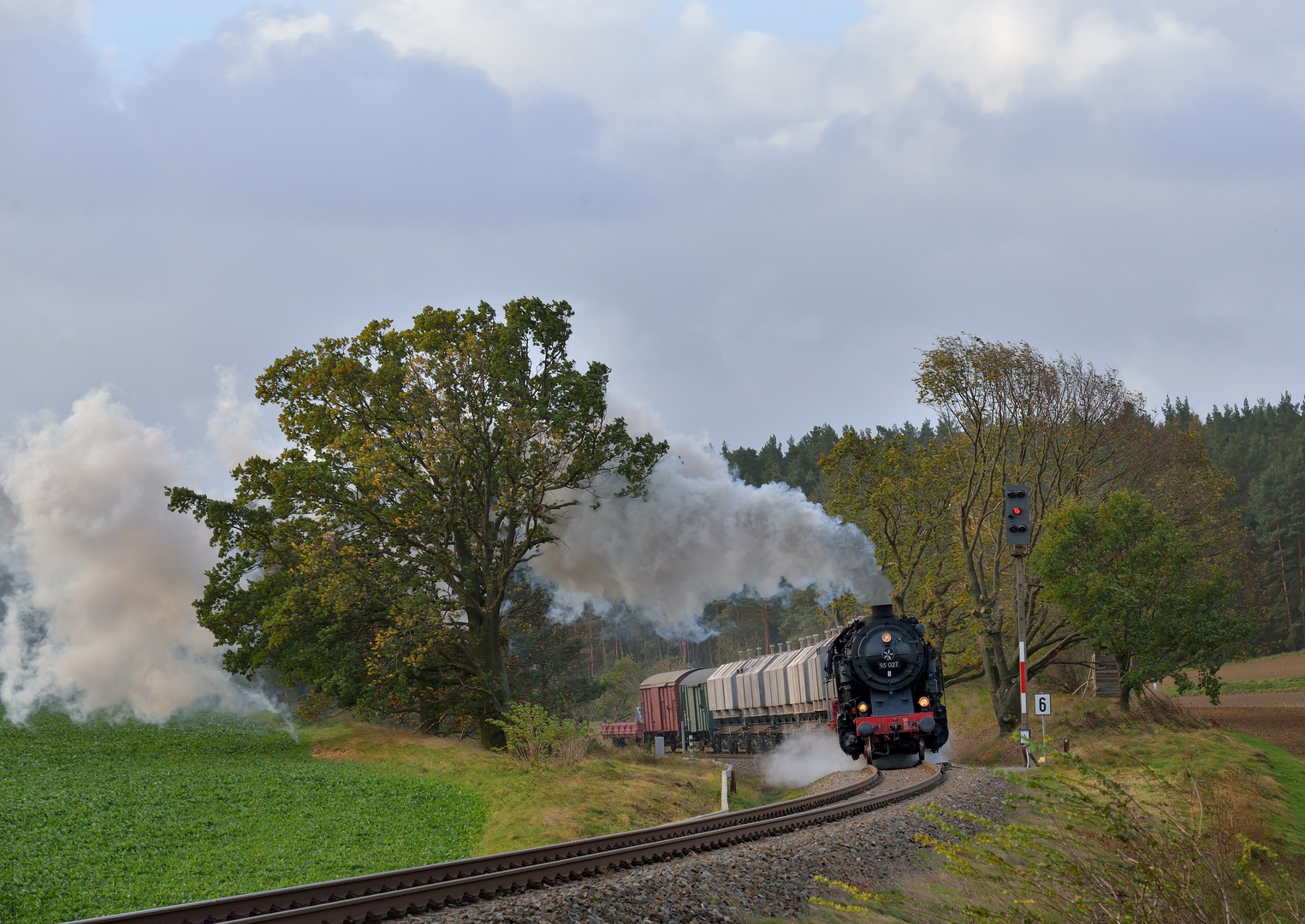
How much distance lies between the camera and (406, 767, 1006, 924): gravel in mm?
8281

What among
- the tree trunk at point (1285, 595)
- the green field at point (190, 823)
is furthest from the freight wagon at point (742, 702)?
the tree trunk at point (1285, 595)

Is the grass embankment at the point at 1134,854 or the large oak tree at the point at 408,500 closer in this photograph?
the grass embankment at the point at 1134,854

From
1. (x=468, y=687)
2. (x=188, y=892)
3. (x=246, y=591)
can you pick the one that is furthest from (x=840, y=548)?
(x=188, y=892)

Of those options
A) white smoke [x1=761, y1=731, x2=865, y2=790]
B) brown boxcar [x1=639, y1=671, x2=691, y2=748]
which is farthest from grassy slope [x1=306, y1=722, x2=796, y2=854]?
brown boxcar [x1=639, y1=671, x2=691, y2=748]

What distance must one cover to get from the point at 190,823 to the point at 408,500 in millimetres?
13024

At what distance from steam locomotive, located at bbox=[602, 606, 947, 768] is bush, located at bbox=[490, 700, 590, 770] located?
5.71 meters

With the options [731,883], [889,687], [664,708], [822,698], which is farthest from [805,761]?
[731,883]

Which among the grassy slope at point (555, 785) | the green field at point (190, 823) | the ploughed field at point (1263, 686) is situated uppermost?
the green field at point (190, 823)

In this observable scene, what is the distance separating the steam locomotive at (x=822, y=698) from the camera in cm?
2114

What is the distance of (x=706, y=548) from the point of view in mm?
36844

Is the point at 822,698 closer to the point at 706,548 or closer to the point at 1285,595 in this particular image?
the point at 706,548

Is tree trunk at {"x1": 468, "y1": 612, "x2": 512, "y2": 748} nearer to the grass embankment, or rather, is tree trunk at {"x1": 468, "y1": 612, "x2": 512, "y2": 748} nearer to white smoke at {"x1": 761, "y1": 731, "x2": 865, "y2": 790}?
white smoke at {"x1": 761, "y1": 731, "x2": 865, "y2": 790}

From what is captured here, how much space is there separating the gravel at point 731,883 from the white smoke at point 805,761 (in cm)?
1565

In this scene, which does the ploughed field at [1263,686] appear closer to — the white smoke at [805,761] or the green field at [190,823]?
the white smoke at [805,761]
